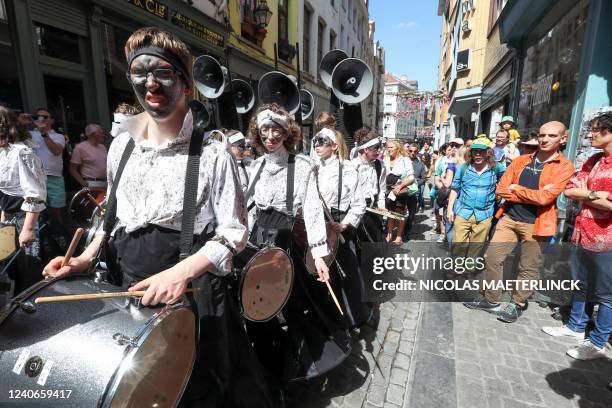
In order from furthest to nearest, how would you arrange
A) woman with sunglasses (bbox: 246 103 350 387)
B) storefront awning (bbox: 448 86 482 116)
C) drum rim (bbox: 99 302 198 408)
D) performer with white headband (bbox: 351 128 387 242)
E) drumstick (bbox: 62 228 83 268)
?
1. storefront awning (bbox: 448 86 482 116)
2. performer with white headband (bbox: 351 128 387 242)
3. woman with sunglasses (bbox: 246 103 350 387)
4. drumstick (bbox: 62 228 83 268)
5. drum rim (bbox: 99 302 198 408)

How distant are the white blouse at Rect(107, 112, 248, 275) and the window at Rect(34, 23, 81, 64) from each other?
6.33 metres

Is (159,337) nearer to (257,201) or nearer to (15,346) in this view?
(15,346)

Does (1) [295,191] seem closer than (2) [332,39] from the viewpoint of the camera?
Yes

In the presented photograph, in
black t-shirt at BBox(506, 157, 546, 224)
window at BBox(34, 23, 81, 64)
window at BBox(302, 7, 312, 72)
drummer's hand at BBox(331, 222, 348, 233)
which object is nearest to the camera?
drummer's hand at BBox(331, 222, 348, 233)

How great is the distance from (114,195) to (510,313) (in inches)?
153

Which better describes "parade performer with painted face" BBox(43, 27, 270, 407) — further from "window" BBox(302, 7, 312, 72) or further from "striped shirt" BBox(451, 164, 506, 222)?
"window" BBox(302, 7, 312, 72)

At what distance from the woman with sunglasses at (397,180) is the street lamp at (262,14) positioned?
801 cm

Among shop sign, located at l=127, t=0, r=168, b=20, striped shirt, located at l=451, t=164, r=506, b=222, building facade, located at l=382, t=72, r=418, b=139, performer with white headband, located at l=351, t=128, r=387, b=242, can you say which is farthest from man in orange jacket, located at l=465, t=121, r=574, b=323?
building facade, located at l=382, t=72, r=418, b=139

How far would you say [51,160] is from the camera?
15.4ft

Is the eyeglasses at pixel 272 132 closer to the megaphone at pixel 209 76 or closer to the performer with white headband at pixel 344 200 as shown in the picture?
the performer with white headband at pixel 344 200

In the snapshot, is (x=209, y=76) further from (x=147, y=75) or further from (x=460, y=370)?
(x=460, y=370)

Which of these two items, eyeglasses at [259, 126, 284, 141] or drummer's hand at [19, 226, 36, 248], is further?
drummer's hand at [19, 226, 36, 248]

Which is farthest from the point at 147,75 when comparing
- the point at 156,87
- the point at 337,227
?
the point at 337,227

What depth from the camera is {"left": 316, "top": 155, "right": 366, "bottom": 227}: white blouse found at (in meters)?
3.27
